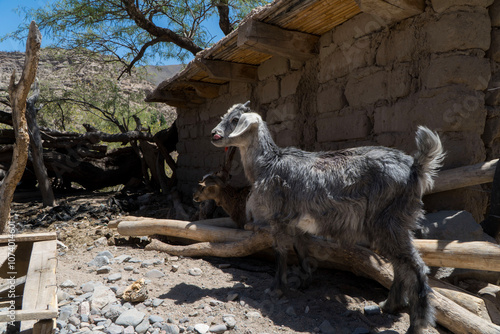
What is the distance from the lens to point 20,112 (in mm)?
4469

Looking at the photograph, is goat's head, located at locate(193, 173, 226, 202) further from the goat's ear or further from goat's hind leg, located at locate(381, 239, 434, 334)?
goat's hind leg, located at locate(381, 239, 434, 334)

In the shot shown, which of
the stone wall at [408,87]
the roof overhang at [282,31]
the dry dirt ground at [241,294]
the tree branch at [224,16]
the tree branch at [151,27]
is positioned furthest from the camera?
the tree branch at [224,16]

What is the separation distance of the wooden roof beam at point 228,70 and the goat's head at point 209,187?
5.66 feet

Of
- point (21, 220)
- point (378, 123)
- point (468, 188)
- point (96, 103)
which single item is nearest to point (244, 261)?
point (378, 123)

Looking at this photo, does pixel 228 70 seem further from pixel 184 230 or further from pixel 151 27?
pixel 151 27

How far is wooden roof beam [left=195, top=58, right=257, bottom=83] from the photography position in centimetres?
552

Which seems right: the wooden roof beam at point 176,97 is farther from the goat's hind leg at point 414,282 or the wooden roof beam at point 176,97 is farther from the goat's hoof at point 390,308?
the goat's hind leg at point 414,282

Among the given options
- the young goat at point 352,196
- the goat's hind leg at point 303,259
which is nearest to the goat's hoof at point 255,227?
the goat's hind leg at point 303,259

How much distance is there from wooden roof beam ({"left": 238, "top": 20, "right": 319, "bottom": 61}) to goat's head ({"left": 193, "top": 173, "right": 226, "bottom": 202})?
184 cm

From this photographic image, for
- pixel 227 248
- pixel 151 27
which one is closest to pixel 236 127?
pixel 227 248

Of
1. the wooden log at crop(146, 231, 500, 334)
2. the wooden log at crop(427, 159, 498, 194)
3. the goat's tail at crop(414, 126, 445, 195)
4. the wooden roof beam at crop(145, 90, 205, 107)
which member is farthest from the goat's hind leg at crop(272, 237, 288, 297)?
the wooden roof beam at crop(145, 90, 205, 107)

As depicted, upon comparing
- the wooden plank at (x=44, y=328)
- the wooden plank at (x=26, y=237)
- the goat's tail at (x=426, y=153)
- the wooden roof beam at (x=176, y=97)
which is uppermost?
the wooden roof beam at (x=176, y=97)

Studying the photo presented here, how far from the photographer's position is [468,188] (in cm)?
335

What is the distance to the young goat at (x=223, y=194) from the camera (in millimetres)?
4820
